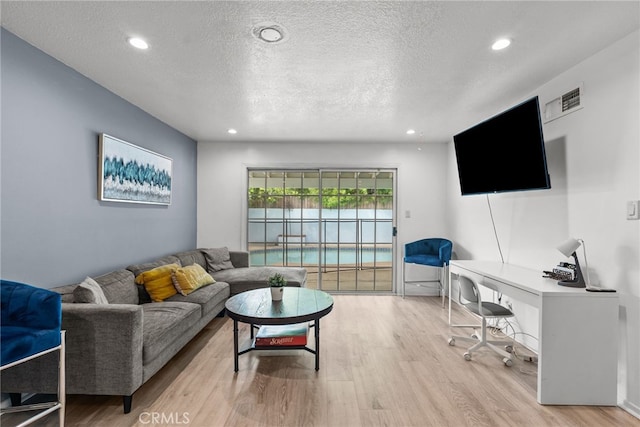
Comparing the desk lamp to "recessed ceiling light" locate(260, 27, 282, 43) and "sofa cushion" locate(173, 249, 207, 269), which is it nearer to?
"recessed ceiling light" locate(260, 27, 282, 43)

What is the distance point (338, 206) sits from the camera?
534 cm

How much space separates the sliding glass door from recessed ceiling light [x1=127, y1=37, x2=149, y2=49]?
10.1 ft

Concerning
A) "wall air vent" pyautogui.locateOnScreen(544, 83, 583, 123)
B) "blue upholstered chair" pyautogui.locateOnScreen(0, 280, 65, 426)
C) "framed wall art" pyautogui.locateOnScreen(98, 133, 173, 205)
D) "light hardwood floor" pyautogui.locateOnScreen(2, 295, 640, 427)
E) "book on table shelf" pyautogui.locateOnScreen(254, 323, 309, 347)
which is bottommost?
"light hardwood floor" pyautogui.locateOnScreen(2, 295, 640, 427)

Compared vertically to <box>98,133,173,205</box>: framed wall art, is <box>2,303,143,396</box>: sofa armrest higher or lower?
lower

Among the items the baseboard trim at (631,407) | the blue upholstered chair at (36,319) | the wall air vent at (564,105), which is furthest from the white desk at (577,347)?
the blue upholstered chair at (36,319)

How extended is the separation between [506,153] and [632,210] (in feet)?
3.59

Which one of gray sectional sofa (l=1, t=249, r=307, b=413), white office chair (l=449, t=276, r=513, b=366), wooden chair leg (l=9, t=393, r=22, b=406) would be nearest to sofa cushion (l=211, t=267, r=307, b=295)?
gray sectional sofa (l=1, t=249, r=307, b=413)

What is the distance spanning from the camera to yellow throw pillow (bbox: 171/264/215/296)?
3344mm

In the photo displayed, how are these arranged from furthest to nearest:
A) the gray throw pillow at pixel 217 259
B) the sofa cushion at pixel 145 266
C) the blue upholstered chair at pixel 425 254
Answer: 1. the blue upholstered chair at pixel 425 254
2. the gray throw pillow at pixel 217 259
3. the sofa cushion at pixel 145 266

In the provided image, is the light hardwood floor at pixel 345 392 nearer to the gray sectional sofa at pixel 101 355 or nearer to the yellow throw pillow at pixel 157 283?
the gray sectional sofa at pixel 101 355

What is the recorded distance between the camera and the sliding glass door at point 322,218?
17.5ft

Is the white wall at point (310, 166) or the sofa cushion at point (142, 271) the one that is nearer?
the sofa cushion at point (142, 271)

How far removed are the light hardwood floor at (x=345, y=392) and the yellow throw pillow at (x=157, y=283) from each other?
1.83ft

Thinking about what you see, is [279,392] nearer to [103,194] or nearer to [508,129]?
[103,194]
